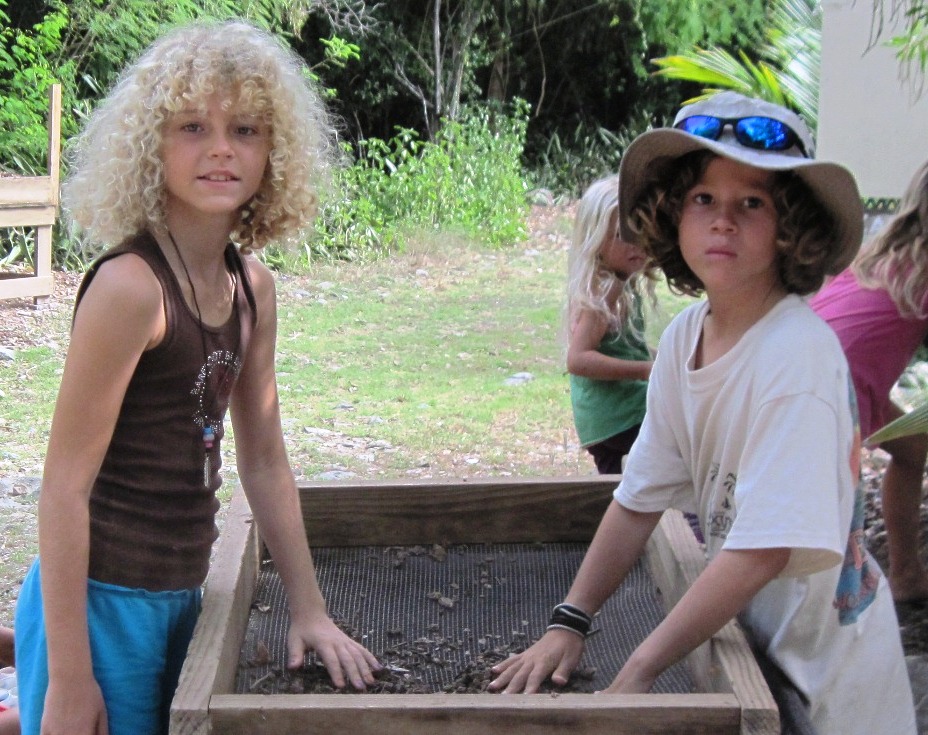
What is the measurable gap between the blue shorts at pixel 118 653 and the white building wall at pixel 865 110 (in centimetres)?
488

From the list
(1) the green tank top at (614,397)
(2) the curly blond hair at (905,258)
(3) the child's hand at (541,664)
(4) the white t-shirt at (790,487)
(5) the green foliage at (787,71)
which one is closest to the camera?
(4) the white t-shirt at (790,487)

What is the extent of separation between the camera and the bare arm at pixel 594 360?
317 cm

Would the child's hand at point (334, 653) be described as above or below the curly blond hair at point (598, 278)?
below

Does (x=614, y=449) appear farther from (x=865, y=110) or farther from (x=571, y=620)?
(x=865, y=110)

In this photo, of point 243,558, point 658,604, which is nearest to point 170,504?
point 243,558

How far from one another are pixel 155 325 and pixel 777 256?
846mm

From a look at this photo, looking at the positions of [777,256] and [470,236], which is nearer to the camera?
[777,256]

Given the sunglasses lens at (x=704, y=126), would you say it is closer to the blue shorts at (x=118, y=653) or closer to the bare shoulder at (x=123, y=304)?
the bare shoulder at (x=123, y=304)

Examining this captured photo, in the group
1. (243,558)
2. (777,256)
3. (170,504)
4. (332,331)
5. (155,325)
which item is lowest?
(332,331)

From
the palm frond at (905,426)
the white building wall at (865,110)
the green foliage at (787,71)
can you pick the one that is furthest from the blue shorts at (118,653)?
the green foliage at (787,71)

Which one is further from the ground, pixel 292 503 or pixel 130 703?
pixel 292 503

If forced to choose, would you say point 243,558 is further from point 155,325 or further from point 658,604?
point 658,604

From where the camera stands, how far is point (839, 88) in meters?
5.87

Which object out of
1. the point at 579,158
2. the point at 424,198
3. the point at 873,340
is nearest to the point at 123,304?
the point at 873,340
